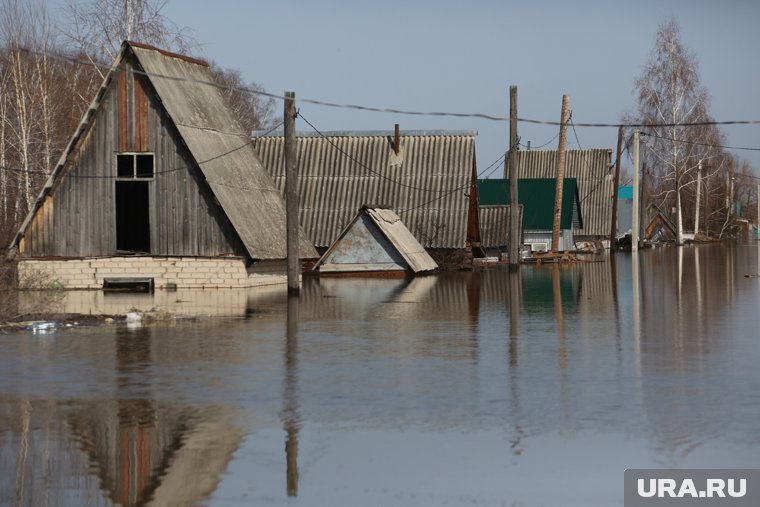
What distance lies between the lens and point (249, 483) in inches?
319

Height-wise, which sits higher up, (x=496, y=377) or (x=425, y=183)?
(x=425, y=183)

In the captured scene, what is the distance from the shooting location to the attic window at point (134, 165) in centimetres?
3186

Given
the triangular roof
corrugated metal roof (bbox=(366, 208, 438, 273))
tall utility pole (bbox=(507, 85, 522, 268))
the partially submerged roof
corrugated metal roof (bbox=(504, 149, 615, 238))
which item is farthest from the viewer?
corrugated metal roof (bbox=(504, 149, 615, 238))

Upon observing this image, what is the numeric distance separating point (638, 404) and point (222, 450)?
13.5ft

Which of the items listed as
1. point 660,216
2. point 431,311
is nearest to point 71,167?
point 431,311

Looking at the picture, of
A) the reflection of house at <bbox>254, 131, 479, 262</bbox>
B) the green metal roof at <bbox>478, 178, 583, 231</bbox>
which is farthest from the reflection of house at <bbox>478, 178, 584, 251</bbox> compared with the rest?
the reflection of house at <bbox>254, 131, 479, 262</bbox>

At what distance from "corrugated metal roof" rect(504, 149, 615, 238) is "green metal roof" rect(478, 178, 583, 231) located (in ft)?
36.4

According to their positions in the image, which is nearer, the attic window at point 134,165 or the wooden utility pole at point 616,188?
the attic window at point 134,165

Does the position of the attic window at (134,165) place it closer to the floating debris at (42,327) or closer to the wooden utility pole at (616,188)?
the floating debris at (42,327)

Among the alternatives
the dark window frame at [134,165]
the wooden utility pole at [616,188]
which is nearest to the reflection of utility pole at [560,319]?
the dark window frame at [134,165]

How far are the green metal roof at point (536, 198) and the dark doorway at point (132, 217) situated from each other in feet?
74.8

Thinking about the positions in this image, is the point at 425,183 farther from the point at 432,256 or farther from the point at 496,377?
the point at 496,377

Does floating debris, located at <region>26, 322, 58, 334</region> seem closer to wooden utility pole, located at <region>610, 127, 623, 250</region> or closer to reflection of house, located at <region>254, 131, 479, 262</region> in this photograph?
reflection of house, located at <region>254, 131, 479, 262</region>

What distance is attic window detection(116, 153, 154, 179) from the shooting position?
31.9 metres
